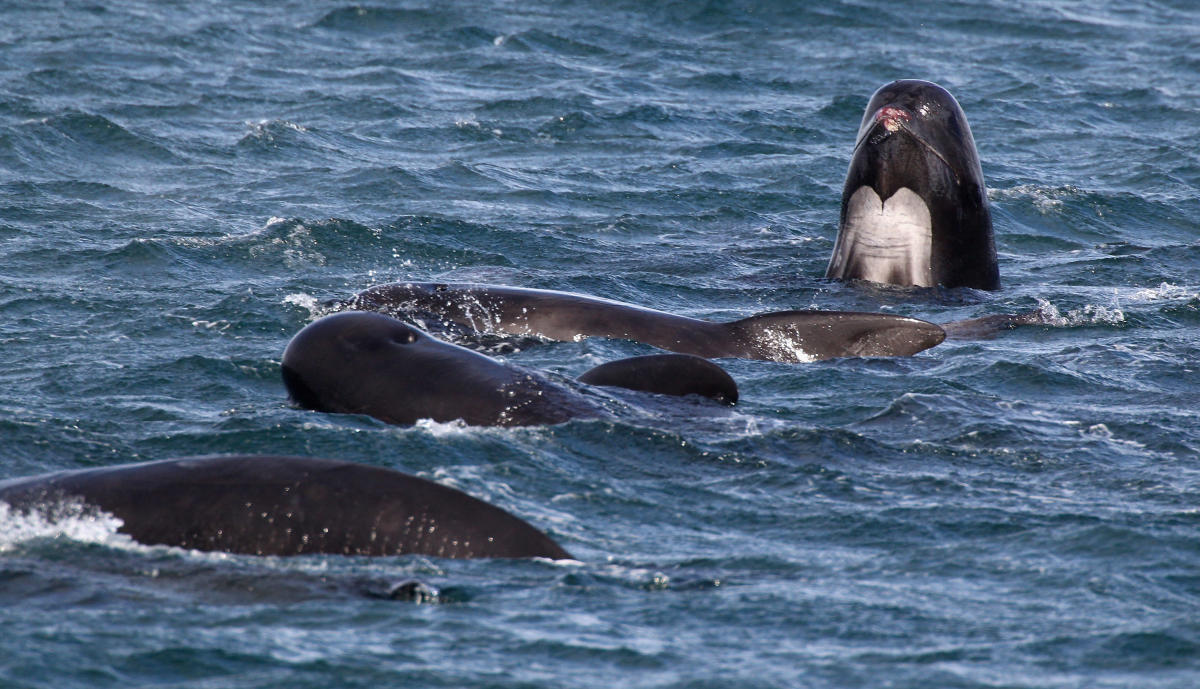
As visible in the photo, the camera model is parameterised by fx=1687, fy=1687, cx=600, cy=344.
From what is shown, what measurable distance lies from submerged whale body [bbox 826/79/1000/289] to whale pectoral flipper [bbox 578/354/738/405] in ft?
13.1

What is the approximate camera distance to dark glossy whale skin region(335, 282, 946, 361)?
411 inches

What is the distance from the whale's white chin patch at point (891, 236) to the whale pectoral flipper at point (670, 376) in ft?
13.1

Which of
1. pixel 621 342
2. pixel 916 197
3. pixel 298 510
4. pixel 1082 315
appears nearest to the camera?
pixel 298 510

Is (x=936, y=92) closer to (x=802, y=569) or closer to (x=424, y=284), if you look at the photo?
(x=424, y=284)

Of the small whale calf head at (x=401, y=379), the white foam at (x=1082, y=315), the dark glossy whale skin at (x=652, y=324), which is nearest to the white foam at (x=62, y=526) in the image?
the small whale calf head at (x=401, y=379)

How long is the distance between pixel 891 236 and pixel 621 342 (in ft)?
9.47

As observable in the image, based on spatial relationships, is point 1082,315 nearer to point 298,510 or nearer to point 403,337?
point 403,337

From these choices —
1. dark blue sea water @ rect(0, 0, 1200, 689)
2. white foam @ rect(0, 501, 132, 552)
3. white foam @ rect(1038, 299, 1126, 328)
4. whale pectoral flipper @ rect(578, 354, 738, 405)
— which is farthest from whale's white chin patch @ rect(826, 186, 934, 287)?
white foam @ rect(0, 501, 132, 552)

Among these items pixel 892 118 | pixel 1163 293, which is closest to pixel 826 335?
pixel 892 118

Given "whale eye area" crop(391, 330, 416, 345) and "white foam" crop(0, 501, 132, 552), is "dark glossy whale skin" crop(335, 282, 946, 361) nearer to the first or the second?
"whale eye area" crop(391, 330, 416, 345)

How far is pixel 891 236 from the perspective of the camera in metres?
12.4

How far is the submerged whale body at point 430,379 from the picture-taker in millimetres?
8391

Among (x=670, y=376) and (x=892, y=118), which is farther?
(x=892, y=118)

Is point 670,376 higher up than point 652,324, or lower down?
higher up
